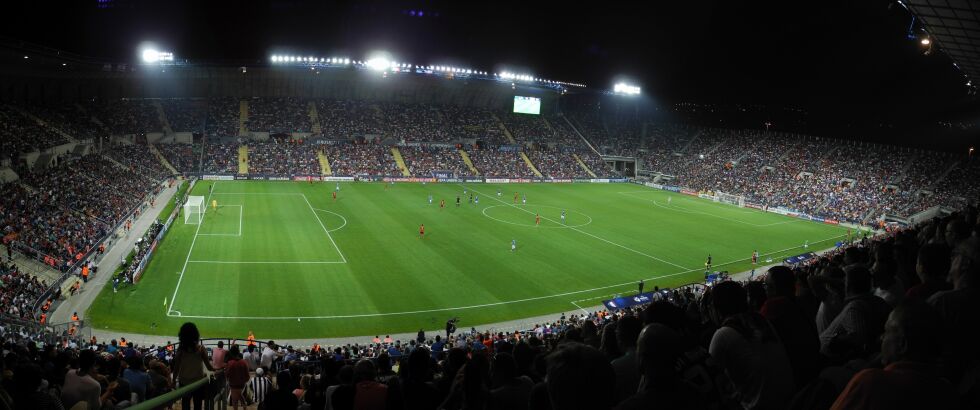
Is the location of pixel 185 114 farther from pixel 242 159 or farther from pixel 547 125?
pixel 547 125

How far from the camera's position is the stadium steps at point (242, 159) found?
226 ft

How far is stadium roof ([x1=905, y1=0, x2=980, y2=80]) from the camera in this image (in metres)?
16.1

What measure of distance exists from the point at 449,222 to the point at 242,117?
156 feet

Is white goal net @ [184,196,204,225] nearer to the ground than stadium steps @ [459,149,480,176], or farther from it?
nearer to the ground

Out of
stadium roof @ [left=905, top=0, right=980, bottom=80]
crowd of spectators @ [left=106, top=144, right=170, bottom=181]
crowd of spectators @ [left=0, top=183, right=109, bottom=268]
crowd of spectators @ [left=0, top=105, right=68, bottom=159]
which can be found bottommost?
crowd of spectators @ [left=0, top=183, right=109, bottom=268]

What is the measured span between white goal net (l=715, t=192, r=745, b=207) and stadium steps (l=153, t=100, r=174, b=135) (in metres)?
68.5

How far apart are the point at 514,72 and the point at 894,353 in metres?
89.9

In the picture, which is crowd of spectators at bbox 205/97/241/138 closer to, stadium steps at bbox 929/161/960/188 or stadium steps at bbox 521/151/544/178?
stadium steps at bbox 521/151/544/178

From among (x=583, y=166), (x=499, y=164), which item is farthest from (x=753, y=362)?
(x=583, y=166)

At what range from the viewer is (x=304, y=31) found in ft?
270

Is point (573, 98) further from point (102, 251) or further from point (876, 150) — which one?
point (102, 251)

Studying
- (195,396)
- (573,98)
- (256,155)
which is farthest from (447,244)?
(573,98)

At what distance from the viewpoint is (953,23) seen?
18.0 m

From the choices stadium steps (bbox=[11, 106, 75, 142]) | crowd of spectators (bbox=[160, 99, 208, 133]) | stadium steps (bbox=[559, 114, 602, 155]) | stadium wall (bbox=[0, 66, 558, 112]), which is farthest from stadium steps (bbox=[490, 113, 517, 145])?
stadium steps (bbox=[11, 106, 75, 142])
